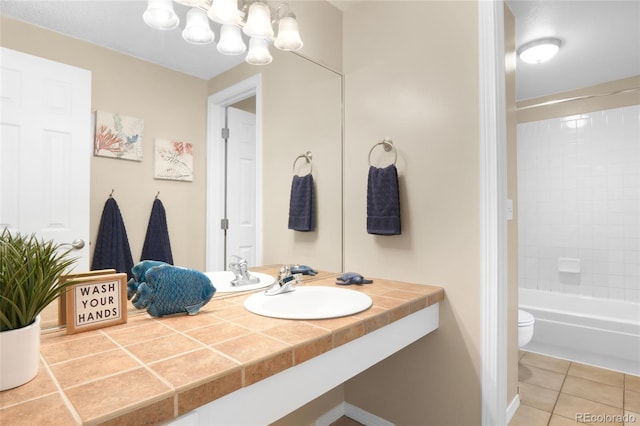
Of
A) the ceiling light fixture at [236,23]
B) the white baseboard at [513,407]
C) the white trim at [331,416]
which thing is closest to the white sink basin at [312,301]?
the white trim at [331,416]

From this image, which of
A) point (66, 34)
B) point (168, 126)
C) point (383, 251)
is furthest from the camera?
point (383, 251)

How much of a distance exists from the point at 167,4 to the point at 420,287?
1.59m

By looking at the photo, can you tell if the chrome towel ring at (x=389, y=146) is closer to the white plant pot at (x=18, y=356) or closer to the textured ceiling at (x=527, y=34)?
the textured ceiling at (x=527, y=34)

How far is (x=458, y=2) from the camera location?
5.31 feet

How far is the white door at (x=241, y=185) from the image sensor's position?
5.02 feet

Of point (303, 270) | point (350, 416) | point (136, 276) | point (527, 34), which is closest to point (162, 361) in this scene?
point (136, 276)

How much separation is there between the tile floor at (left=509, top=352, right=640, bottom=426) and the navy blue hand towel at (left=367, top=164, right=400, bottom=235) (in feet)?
4.17

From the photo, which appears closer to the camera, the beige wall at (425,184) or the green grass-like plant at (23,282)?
the green grass-like plant at (23,282)

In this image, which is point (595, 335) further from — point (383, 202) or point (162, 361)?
point (162, 361)

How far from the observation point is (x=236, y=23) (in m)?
1.54

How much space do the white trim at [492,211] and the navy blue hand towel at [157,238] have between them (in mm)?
1302

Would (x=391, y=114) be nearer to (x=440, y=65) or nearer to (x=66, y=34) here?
(x=440, y=65)

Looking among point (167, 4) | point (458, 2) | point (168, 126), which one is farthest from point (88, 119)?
point (458, 2)

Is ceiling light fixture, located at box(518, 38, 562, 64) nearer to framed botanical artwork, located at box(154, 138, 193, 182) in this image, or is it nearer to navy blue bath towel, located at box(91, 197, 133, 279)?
framed botanical artwork, located at box(154, 138, 193, 182)
